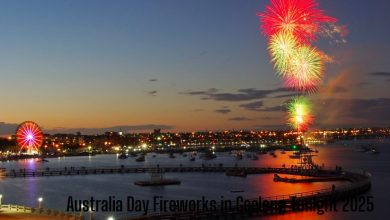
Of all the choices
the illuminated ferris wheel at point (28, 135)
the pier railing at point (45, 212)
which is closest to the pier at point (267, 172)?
the pier railing at point (45, 212)

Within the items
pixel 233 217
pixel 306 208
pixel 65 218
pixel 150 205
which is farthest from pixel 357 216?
pixel 65 218

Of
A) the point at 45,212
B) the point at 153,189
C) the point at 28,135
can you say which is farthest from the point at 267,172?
the point at 28,135

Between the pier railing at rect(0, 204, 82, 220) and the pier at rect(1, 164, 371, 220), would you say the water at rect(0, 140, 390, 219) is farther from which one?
the pier railing at rect(0, 204, 82, 220)

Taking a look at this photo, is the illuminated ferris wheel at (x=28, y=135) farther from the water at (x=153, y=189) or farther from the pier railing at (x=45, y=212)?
the pier railing at (x=45, y=212)

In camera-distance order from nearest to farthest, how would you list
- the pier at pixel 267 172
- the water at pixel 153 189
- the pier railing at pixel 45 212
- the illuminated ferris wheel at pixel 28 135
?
1. the pier railing at pixel 45 212
2. the pier at pixel 267 172
3. the water at pixel 153 189
4. the illuminated ferris wheel at pixel 28 135

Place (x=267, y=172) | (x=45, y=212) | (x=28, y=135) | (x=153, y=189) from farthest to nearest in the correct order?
(x=28, y=135)
(x=267, y=172)
(x=153, y=189)
(x=45, y=212)

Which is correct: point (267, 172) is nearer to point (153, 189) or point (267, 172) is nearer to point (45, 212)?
point (153, 189)

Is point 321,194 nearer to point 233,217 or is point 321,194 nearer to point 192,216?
point 233,217

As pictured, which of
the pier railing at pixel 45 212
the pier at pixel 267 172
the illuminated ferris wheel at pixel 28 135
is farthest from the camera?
the illuminated ferris wheel at pixel 28 135

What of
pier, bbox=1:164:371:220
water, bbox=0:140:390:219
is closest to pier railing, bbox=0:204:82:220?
pier, bbox=1:164:371:220

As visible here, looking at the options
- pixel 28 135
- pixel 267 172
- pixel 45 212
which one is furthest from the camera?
pixel 28 135

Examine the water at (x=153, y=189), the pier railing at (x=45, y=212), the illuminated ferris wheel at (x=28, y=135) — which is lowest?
the water at (x=153, y=189)
